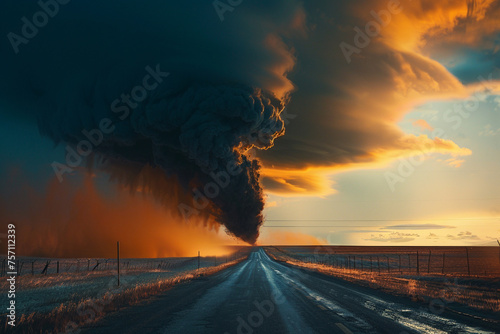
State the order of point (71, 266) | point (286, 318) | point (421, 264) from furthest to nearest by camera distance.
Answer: point (421, 264), point (71, 266), point (286, 318)

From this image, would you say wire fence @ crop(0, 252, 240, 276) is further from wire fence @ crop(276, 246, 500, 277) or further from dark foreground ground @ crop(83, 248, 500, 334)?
wire fence @ crop(276, 246, 500, 277)

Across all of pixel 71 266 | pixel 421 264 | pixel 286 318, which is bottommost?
pixel 421 264

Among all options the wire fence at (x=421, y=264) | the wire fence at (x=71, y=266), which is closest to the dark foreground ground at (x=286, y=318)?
the wire fence at (x=421, y=264)

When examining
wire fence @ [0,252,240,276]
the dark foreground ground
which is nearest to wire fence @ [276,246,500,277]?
the dark foreground ground

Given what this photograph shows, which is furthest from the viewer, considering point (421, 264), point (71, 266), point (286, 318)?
point (421, 264)

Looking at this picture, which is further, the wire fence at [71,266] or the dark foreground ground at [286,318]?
the wire fence at [71,266]

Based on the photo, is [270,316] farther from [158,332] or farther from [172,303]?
[172,303]

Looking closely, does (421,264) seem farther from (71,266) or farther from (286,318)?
(286,318)

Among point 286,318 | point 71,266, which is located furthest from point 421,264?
point 286,318

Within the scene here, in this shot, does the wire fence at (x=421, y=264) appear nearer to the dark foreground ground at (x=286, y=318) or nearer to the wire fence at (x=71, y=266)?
the dark foreground ground at (x=286, y=318)

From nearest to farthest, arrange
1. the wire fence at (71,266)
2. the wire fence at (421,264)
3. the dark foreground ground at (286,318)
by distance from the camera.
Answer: the dark foreground ground at (286,318) → the wire fence at (71,266) → the wire fence at (421,264)

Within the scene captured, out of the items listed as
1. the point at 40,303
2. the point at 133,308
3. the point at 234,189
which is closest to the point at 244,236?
the point at 234,189

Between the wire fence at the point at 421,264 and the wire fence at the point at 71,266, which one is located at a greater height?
the wire fence at the point at 71,266

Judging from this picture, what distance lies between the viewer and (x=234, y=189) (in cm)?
3950
